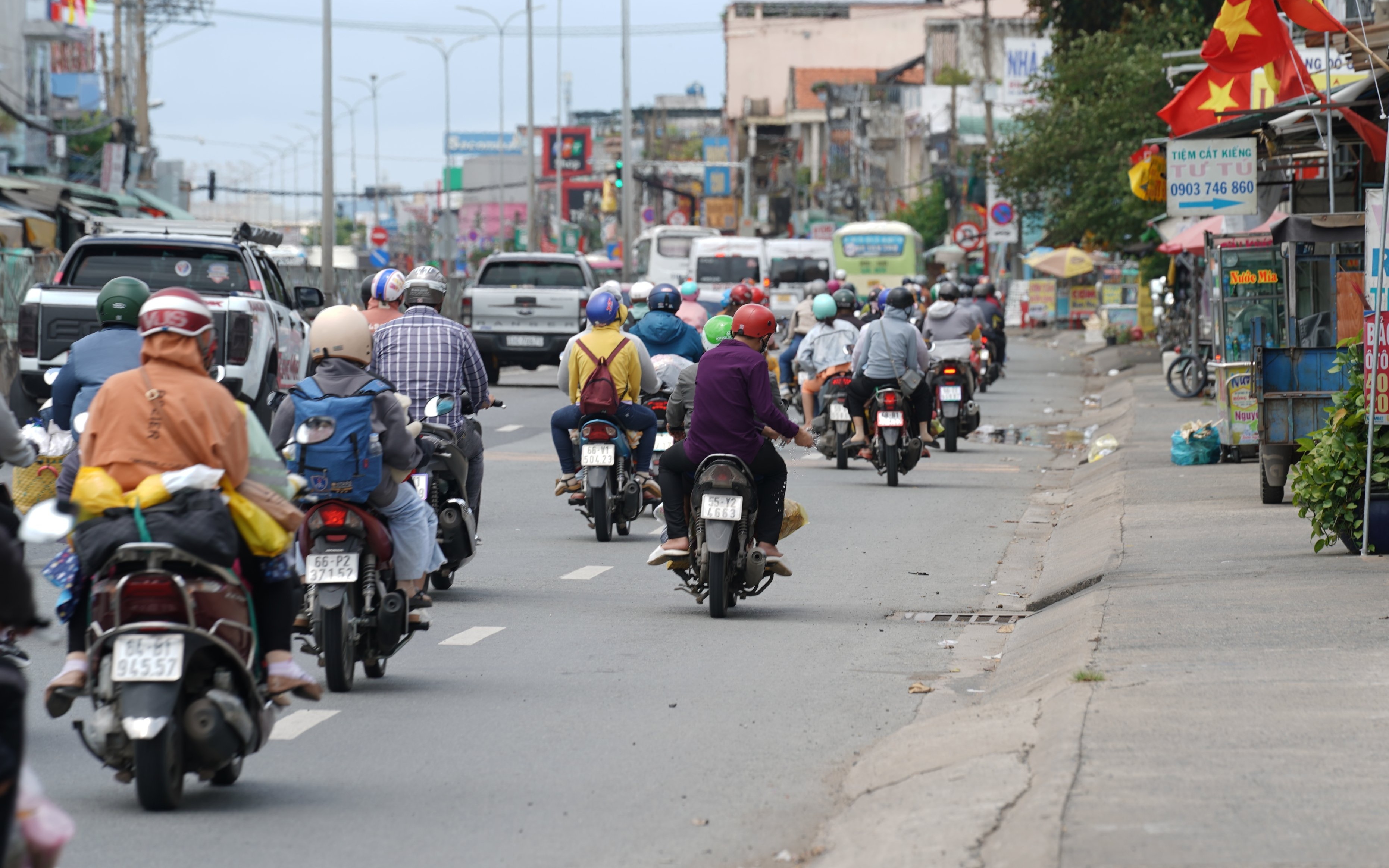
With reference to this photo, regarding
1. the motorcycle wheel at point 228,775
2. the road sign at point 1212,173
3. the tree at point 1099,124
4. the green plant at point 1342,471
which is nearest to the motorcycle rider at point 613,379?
the green plant at point 1342,471

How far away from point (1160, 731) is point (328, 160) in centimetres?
3436

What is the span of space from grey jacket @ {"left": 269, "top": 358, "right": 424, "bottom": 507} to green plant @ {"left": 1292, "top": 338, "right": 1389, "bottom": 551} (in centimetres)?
580

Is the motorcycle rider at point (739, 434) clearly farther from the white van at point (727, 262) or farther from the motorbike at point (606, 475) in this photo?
the white van at point (727, 262)

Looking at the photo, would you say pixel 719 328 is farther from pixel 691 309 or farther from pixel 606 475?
pixel 691 309

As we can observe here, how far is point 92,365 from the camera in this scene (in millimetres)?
9766

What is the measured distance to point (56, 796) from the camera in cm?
640

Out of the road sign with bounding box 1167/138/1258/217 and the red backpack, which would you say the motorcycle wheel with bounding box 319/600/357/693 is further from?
the road sign with bounding box 1167/138/1258/217

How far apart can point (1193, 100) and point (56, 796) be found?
15.3 meters

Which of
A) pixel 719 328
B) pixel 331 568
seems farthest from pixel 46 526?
pixel 719 328

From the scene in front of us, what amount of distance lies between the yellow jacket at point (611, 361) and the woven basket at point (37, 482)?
3597 mm

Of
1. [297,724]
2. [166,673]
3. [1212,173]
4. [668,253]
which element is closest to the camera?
[166,673]

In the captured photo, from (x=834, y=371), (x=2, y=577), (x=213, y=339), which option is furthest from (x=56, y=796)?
(x=834, y=371)

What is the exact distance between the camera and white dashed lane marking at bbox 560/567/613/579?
12242 mm

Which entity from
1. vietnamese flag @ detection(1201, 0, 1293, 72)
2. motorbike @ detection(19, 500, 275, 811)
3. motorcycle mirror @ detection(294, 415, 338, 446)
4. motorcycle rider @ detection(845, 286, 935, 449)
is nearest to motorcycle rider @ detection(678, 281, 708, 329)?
motorcycle rider @ detection(845, 286, 935, 449)
